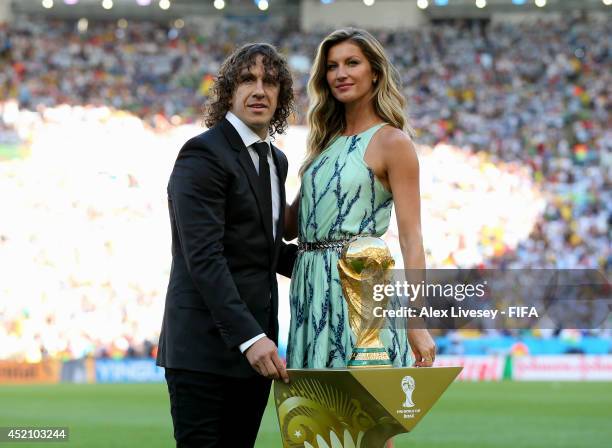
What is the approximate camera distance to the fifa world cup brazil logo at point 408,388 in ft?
11.8

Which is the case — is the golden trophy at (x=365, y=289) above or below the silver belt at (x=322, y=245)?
below

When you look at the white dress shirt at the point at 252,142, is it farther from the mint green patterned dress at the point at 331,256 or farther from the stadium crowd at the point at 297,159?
the stadium crowd at the point at 297,159

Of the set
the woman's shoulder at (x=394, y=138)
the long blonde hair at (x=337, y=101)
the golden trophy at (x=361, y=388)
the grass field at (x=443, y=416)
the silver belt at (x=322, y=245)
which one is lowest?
the grass field at (x=443, y=416)

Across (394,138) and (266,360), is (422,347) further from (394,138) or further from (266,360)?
(394,138)

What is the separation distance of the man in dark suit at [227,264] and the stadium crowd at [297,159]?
17.3 metres

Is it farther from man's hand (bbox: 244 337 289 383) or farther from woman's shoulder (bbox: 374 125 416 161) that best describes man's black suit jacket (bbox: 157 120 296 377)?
woman's shoulder (bbox: 374 125 416 161)

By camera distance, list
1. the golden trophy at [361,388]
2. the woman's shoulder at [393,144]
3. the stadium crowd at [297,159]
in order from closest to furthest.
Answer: the golden trophy at [361,388] → the woman's shoulder at [393,144] → the stadium crowd at [297,159]

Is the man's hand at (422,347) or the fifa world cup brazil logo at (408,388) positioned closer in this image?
the fifa world cup brazil logo at (408,388)

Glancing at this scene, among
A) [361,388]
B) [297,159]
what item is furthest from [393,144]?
[297,159]

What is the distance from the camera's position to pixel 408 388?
3.61 m

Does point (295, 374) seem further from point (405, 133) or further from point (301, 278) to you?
point (405, 133)

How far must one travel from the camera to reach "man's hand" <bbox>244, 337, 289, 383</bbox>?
388 cm

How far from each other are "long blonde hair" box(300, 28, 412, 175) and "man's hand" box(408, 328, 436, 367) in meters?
0.80

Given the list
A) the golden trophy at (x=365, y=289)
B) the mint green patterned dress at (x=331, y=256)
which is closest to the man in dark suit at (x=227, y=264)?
the mint green patterned dress at (x=331, y=256)
